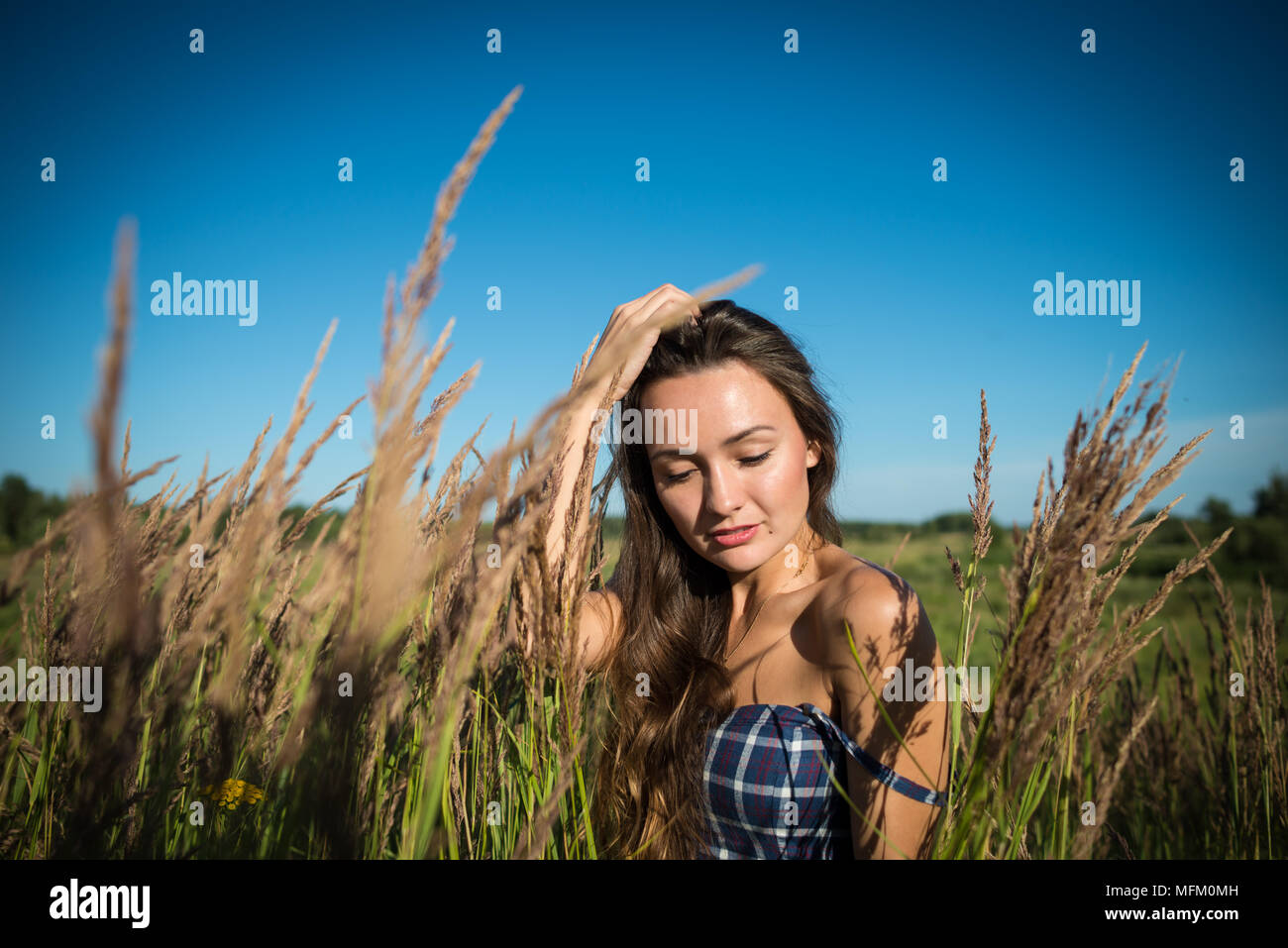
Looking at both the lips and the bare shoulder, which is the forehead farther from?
the bare shoulder

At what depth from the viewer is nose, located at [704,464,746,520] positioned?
6.23 feet

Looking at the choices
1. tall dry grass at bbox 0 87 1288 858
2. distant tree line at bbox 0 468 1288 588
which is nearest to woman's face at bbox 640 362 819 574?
tall dry grass at bbox 0 87 1288 858

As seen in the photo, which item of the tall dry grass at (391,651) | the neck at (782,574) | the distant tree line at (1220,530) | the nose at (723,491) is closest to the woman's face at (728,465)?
the nose at (723,491)

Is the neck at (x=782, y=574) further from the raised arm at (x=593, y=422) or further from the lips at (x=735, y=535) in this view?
the raised arm at (x=593, y=422)

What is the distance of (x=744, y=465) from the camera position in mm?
1946

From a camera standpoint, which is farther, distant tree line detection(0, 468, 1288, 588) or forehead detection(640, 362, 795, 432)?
distant tree line detection(0, 468, 1288, 588)

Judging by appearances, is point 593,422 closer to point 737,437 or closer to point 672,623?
point 737,437

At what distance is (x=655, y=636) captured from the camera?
2236 mm

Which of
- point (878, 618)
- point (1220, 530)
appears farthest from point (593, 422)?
point (1220, 530)

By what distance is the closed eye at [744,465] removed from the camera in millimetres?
1947

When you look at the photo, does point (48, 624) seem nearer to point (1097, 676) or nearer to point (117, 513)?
point (117, 513)

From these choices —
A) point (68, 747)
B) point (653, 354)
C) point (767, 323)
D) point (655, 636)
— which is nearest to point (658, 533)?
point (655, 636)

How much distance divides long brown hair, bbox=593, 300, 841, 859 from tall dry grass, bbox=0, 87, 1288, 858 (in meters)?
0.50

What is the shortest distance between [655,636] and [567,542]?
1.18 metres
